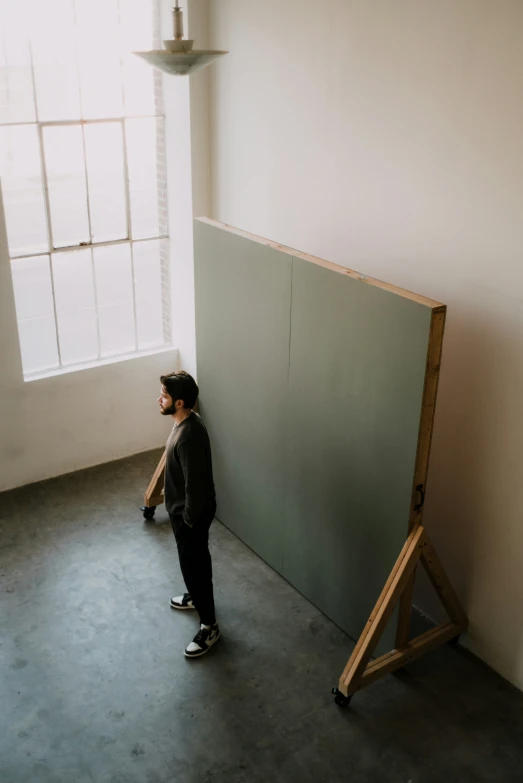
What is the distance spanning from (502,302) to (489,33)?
1302 millimetres

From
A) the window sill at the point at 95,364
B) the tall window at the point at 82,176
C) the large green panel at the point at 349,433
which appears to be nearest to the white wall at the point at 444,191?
the large green panel at the point at 349,433

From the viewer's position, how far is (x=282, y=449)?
4977 mm

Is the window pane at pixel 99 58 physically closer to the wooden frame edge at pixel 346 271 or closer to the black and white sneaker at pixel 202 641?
the wooden frame edge at pixel 346 271

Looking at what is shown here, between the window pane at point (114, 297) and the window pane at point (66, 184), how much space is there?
0.25 m

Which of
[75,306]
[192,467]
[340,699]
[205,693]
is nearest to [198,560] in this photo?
[192,467]

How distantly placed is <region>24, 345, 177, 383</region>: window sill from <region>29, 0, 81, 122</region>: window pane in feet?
6.23

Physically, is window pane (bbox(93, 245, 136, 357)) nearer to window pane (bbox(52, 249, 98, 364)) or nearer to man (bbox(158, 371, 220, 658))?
window pane (bbox(52, 249, 98, 364))

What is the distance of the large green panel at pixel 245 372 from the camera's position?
4.79 meters

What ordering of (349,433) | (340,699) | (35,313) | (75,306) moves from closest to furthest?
(340,699) → (349,433) → (35,313) → (75,306)

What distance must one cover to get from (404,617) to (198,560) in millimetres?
1212

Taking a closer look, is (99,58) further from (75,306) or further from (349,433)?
(349,433)

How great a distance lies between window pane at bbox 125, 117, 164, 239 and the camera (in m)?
6.22

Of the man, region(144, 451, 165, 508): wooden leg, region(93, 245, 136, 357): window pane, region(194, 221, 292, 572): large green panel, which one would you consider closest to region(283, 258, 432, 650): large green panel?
region(194, 221, 292, 572): large green panel

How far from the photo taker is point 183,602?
501cm
